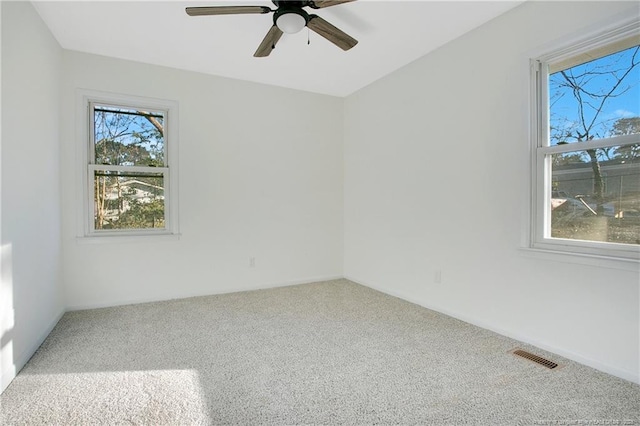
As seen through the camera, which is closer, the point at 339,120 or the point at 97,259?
the point at 97,259

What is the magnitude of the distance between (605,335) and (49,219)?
411 cm

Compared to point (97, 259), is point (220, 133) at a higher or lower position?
higher

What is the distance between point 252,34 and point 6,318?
267 cm

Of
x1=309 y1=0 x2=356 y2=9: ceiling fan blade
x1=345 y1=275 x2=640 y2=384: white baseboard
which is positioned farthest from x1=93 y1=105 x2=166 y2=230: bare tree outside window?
x1=345 y1=275 x2=640 y2=384: white baseboard

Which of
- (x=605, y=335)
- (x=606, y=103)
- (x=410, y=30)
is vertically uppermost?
(x=410, y=30)

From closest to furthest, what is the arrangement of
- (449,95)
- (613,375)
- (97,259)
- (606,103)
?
(613,375) < (606,103) < (449,95) < (97,259)

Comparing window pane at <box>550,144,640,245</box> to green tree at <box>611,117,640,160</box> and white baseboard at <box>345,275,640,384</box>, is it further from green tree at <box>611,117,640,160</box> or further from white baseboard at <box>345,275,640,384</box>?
white baseboard at <box>345,275,640,384</box>

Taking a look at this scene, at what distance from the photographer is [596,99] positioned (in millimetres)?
2174

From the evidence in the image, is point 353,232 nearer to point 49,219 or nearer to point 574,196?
point 574,196

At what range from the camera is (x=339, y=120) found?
4.56 meters

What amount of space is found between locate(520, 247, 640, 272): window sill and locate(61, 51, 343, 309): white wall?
2.54 m

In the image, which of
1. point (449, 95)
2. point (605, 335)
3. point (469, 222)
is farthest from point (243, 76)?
point (605, 335)

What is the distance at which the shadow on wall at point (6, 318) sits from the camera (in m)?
1.86

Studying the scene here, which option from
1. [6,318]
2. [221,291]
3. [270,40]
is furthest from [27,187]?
[221,291]
